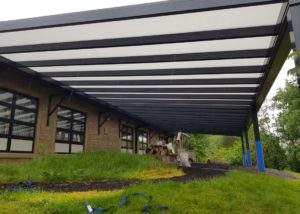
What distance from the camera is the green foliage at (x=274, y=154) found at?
2079cm

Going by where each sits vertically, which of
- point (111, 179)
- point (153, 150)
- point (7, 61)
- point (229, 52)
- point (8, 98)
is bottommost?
point (111, 179)

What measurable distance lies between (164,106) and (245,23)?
8.44 metres

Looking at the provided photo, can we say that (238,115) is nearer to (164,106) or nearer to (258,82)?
(164,106)

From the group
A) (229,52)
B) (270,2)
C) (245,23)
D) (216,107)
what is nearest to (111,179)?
(229,52)

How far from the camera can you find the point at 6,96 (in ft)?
28.5

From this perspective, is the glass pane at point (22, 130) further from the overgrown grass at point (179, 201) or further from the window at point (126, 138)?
the window at point (126, 138)

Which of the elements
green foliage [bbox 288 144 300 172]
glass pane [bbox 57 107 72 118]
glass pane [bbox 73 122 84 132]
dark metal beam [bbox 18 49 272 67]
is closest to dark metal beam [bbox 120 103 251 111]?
glass pane [bbox 73 122 84 132]

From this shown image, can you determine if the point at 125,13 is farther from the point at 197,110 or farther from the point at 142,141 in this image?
the point at 142,141

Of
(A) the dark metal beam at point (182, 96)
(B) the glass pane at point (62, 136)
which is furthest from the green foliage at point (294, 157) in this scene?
(B) the glass pane at point (62, 136)

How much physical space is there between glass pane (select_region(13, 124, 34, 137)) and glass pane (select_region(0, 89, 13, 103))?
1.01m

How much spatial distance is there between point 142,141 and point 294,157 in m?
14.2

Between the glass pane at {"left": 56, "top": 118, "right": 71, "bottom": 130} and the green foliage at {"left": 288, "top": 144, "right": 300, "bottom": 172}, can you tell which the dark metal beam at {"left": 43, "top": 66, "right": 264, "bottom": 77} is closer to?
the glass pane at {"left": 56, "top": 118, "right": 71, "bottom": 130}

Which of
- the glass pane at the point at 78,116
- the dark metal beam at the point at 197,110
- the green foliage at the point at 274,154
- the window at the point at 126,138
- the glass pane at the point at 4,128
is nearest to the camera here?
the glass pane at the point at 4,128

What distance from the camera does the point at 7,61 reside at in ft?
25.7
